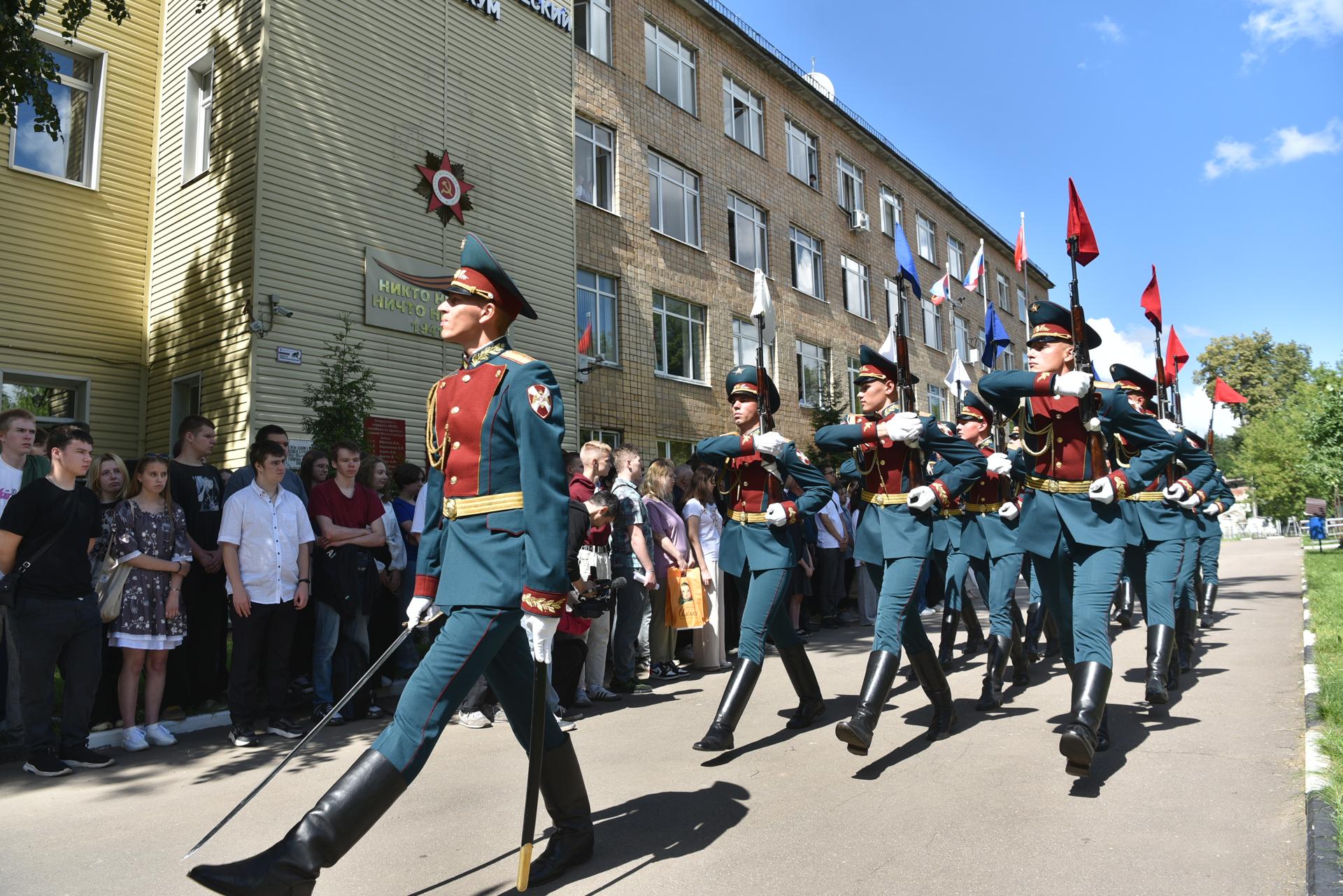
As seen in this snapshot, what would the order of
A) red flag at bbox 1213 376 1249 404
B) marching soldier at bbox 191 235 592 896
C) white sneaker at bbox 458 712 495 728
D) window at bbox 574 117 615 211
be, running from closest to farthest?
marching soldier at bbox 191 235 592 896 → white sneaker at bbox 458 712 495 728 → red flag at bbox 1213 376 1249 404 → window at bbox 574 117 615 211

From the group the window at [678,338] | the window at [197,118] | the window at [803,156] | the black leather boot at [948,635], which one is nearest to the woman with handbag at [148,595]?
the black leather boot at [948,635]

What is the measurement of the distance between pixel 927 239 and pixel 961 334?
4815mm

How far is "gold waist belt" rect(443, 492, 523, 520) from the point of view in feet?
12.2

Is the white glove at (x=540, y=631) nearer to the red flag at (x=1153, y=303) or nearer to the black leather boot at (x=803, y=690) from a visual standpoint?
the black leather boot at (x=803, y=690)

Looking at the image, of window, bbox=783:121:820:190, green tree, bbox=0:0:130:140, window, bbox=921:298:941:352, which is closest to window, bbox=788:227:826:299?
window, bbox=783:121:820:190

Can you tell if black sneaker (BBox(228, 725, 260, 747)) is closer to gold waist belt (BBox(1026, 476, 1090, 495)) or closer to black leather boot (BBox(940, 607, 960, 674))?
gold waist belt (BBox(1026, 476, 1090, 495))

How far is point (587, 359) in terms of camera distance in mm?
17516

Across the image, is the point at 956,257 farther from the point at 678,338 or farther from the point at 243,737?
the point at 243,737

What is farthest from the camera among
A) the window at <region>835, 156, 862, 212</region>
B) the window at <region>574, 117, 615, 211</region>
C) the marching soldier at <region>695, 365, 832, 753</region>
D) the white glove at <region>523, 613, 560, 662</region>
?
the window at <region>835, 156, 862, 212</region>

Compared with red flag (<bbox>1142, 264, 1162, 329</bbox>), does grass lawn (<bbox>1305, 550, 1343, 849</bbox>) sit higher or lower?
lower

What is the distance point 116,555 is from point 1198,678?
26.7ft

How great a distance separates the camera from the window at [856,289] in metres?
27.3

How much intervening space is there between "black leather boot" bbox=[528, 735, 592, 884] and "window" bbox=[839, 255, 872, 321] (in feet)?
79.5

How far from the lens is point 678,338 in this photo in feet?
66.9
